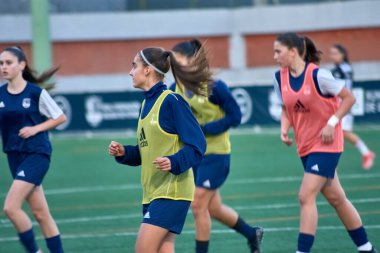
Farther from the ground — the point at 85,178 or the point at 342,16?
the point at 342,16

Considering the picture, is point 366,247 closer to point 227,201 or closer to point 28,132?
point 28,132

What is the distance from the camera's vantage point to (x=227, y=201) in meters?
13.4

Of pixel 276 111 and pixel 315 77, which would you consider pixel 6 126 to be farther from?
pixel 276 111

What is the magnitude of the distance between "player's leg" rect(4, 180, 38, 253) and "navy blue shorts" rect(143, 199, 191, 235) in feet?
7.12

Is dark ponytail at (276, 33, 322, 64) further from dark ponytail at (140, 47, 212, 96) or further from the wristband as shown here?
dark ponytail at (140, 47, 212, 96)

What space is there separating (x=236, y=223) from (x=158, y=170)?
2873 mm

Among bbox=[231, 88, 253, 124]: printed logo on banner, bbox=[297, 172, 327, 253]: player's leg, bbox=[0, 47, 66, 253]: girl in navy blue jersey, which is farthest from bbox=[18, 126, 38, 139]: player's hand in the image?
bbox=[231, 88, 253, 124]: printed logo on banner

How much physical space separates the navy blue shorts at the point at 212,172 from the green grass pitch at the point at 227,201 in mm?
860

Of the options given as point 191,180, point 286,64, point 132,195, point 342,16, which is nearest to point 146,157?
point 191,180

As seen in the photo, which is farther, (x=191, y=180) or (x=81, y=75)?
(x=81, y=75)

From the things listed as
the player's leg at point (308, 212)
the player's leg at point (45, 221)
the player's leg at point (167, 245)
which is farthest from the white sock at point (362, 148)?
the player's leg at point (167, 245)

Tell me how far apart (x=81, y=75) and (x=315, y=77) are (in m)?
30.6

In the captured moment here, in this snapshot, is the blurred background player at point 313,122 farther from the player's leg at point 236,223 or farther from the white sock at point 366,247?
the player's leg at point 236,223

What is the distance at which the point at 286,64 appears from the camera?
339 inches
